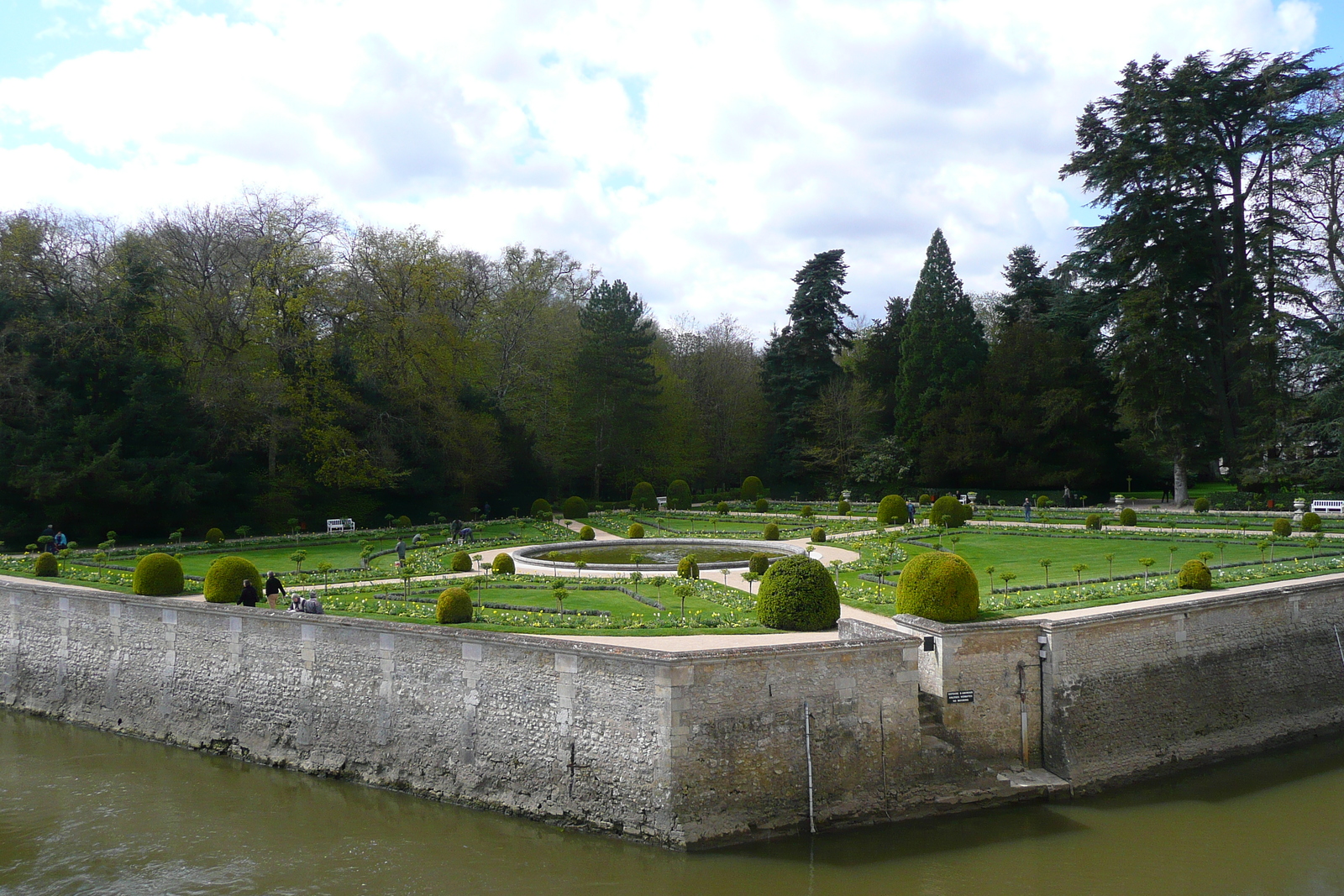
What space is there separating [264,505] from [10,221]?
1282cm

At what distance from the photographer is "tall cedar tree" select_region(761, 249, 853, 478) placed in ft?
173

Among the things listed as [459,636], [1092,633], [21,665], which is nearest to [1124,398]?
[1092,633]

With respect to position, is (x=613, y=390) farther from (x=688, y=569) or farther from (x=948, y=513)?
(x=688, y=569)

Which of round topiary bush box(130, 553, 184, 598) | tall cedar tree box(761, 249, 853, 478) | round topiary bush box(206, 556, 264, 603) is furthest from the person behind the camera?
tall cedar tree box(761, 249, 853, 478)

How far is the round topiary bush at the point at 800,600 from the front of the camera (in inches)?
567

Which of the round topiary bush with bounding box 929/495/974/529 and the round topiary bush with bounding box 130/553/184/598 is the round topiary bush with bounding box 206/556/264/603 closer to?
the round topiary bush with bounding box 130/553/184/598

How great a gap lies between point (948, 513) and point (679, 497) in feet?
48.4

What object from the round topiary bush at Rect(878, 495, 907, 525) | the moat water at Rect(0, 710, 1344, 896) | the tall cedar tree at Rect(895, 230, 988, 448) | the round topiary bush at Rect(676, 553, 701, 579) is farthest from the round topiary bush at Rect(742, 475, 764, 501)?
the moat water at Rect(0, 710, 1344, 896)

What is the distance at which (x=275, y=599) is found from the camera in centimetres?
1755

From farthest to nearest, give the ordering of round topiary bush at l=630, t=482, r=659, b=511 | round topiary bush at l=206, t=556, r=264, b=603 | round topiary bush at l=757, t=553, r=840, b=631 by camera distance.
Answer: round topiary bush at l=630, t=482, r=659, b=511 → round topiary bush at l=206, t=556, r=264, b=603 → round topiary bush at l=757, t=553, r=840, b=631

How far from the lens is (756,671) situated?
11.6 metres

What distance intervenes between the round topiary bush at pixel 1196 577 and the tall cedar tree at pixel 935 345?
29746 millimetres

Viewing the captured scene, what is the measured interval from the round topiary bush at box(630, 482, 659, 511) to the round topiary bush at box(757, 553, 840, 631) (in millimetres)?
27712

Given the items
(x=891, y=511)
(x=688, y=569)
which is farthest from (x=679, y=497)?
(x=688, y=569)
